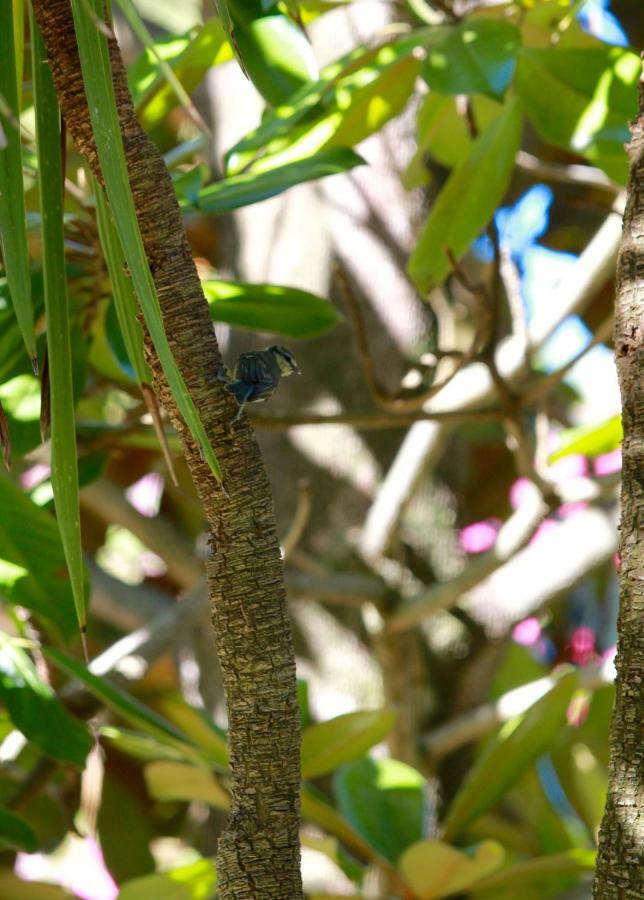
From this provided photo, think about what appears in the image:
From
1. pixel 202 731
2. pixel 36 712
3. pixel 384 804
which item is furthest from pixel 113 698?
pixel 384 804

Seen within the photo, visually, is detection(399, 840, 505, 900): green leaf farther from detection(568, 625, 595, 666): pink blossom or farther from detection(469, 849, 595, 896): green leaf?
detection(568, 625, 595, 666): pink blossom

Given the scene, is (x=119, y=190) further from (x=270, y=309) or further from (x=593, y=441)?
(x=593, y=441)

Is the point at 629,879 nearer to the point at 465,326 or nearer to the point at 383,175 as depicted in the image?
the point at 383,175

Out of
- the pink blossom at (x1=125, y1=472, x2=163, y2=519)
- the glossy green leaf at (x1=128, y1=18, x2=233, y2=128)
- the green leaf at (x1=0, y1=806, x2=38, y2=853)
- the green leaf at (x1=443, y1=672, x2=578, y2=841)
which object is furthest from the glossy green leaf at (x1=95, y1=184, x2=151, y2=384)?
the pink blossom at (x1=125, y1=472, x2=163, y2=519)

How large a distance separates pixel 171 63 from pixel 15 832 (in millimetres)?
540

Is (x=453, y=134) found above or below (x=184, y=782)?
above

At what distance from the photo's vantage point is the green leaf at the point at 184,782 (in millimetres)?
813

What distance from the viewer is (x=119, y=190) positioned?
1.10 ft

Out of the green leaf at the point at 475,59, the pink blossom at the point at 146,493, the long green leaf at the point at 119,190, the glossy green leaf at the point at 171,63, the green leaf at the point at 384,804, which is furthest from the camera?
the pink blossom at the point at 146,493

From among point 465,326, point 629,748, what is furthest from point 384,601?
point 465,326

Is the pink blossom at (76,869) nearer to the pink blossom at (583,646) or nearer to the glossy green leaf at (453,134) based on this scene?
the pink blossom at (583,646)

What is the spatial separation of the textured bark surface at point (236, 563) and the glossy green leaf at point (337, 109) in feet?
0.97

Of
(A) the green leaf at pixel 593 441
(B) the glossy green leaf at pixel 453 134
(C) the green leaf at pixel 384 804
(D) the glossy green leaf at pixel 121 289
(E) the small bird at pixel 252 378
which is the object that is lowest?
(C) the green leaf at pixel 384 804

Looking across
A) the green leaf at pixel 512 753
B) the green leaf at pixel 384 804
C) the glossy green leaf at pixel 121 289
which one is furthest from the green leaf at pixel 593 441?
the glossy green leaf at pixel 121 289
